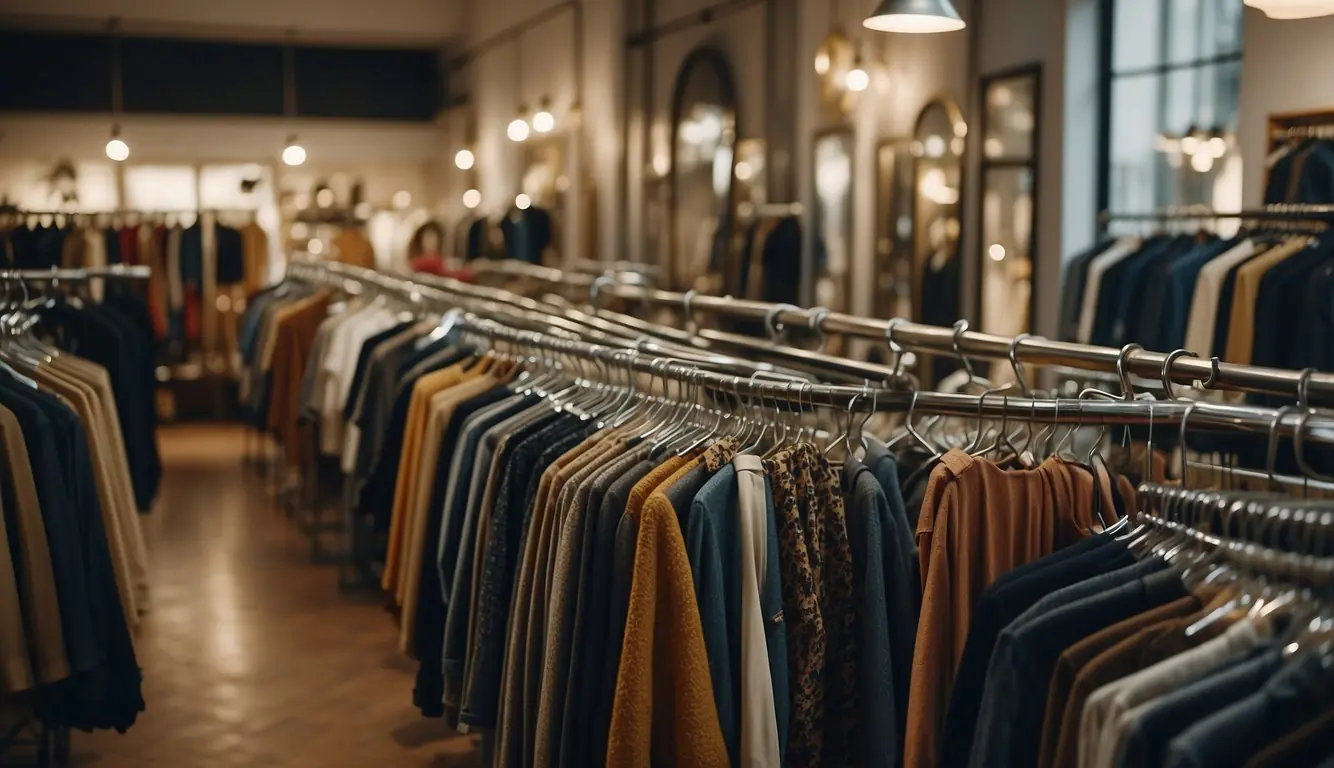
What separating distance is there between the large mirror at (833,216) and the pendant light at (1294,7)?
148 inches

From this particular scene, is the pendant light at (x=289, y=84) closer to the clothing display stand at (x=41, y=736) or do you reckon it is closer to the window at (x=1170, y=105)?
the clothing display stand at (x=41, y=736)

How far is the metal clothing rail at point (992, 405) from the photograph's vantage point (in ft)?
5.67

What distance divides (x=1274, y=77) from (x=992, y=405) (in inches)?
141

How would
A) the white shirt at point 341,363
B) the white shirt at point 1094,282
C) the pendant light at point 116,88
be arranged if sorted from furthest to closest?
the pendant light at point 116,88 → the white shirt at point 341,363 → the white shirt at point 1094,282

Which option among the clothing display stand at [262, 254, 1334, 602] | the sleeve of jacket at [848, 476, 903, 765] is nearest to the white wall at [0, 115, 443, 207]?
the clothing display stand at [262, 254, 1334, 602]

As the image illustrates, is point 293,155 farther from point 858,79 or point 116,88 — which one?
point 858,79

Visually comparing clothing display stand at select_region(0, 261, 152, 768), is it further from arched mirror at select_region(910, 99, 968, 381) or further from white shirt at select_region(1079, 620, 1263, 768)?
arched mirror at select_region(910, 99, 968, 381)

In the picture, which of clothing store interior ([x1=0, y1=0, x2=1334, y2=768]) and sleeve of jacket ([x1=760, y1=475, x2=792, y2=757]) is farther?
sleeve of jacket ([x1=760, y1=475, x2=792, y2=757])

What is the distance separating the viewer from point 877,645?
2.24 metres

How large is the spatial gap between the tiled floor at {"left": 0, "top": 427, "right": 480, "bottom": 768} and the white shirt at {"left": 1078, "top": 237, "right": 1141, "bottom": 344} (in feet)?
8.89

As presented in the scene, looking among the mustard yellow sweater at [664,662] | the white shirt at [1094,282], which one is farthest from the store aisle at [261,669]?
the white shirt at [1094,282]

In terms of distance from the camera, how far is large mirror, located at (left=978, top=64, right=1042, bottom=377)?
6172mm

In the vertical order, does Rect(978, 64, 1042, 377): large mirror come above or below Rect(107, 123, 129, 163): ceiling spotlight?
below

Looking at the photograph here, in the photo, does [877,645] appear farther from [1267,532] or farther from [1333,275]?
[1333,275]
